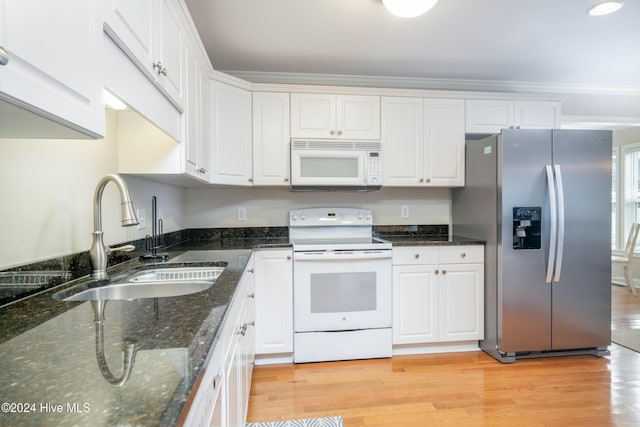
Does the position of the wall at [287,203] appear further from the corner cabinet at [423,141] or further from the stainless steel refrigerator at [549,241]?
the stainless steel refrigerator at [549,241]

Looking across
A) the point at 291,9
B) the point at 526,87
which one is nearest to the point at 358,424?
the point at 291,9

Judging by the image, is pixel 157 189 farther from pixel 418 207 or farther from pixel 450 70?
pixel 450 70

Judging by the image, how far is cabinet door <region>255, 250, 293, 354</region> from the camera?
7.66 feet

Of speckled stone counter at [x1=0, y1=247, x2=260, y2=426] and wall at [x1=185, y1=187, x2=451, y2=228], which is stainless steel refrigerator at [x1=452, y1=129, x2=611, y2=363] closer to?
wall at [x1=185, y1=187, x2=451, y2=228]

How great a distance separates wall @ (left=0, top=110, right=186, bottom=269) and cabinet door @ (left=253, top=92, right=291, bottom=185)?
111cm

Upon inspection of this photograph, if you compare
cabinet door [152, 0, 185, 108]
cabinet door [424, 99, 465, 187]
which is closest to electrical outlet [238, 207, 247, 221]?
cabinet door [152, 0, 185, 108]

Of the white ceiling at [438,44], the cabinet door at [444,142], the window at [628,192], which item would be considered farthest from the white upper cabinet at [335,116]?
the window at [628,192]

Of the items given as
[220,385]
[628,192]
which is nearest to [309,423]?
[220,385]

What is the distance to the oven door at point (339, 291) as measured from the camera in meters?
2.36

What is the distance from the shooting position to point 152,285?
1370mm

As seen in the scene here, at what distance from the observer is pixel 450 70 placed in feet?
9.26

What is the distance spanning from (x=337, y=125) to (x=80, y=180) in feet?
6.15

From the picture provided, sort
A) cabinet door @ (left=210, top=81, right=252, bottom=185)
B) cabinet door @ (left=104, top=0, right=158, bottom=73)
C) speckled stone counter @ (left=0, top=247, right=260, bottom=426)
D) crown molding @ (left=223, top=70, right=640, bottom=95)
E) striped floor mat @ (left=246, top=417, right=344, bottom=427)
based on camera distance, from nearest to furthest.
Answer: speckled stone counter @ (left=0, top=247, right=260, bottom=426), cabinet door @ (left=104, top=0, right=158, bottom=73), striped floor mat @ (left=246, top=417, right=344, bottom=427), cabinet door @ (left=210, top=81, right=252, bottom=185), crown molding @ (left=223, top=70, right=640, bottom=95)

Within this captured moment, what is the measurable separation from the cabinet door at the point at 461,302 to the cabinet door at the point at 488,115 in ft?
4.06
